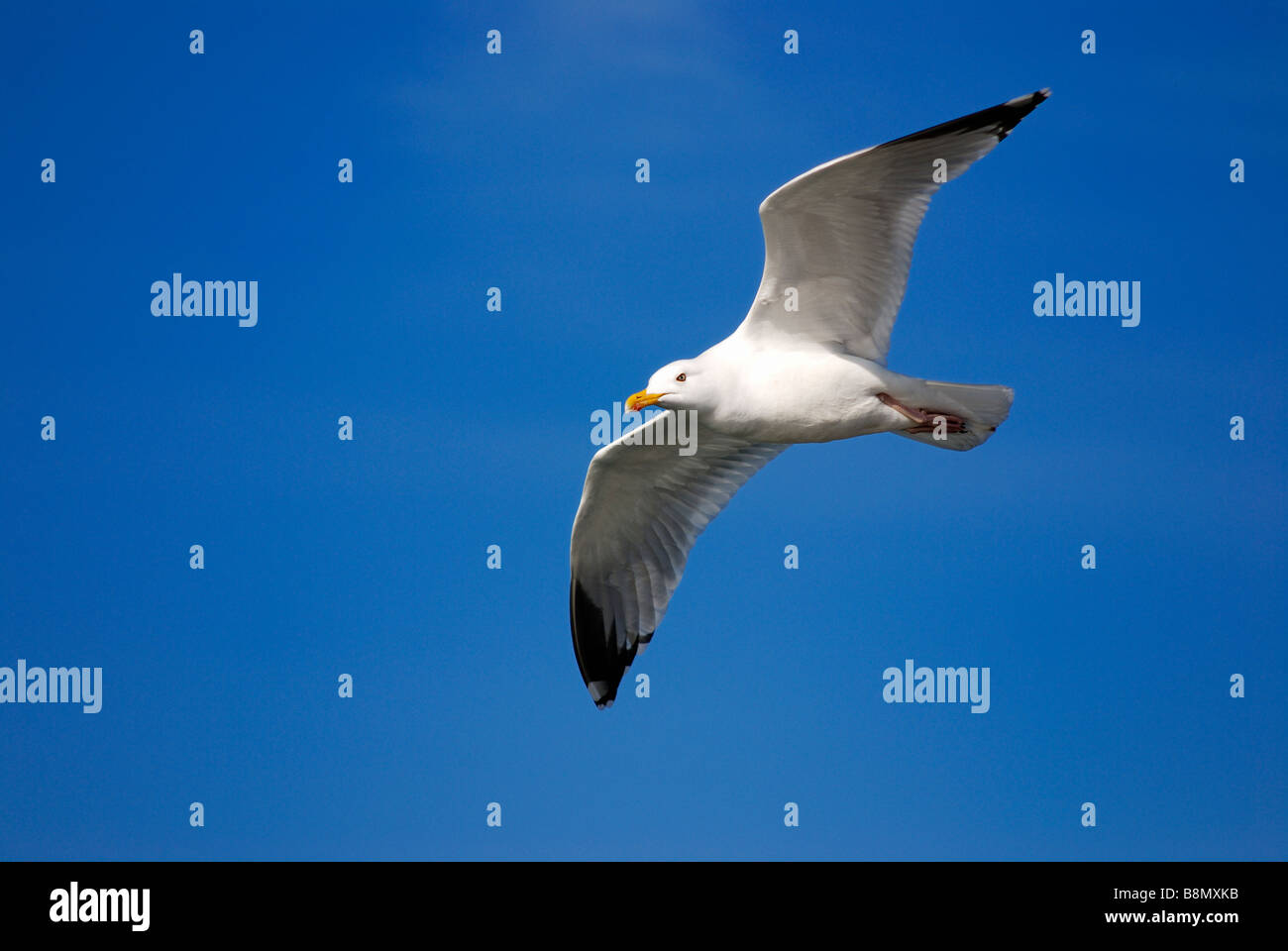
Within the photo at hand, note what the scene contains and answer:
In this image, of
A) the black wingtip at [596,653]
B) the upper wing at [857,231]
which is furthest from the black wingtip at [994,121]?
the black wingtip at [596,653]

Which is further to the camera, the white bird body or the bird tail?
the white bird body

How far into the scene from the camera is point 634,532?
9.13 m

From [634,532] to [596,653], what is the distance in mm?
770

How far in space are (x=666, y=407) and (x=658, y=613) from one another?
1958 millimetres

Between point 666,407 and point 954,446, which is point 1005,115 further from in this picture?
point 666,407

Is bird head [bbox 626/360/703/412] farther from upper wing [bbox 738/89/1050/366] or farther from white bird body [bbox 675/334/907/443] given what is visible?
upper wing [bbox 738/89/1050/366]

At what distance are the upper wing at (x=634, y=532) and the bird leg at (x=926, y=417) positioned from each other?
4.52 feet

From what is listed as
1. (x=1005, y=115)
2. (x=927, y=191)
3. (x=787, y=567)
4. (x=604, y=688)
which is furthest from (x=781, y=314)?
(x=604, y=688)

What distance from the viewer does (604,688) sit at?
30.6 ft

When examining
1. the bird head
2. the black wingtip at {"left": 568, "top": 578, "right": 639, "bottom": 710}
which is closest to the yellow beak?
the bird head

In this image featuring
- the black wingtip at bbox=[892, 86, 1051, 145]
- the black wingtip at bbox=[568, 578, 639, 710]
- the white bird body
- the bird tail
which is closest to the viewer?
the black wingtip at bbox=[892, 86, 1051, 145]

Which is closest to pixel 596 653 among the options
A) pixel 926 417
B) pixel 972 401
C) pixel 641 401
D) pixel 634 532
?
pixel 634 532

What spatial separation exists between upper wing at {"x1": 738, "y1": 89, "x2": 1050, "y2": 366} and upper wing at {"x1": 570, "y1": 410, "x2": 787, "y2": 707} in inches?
45.5

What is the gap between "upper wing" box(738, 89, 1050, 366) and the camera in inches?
284
